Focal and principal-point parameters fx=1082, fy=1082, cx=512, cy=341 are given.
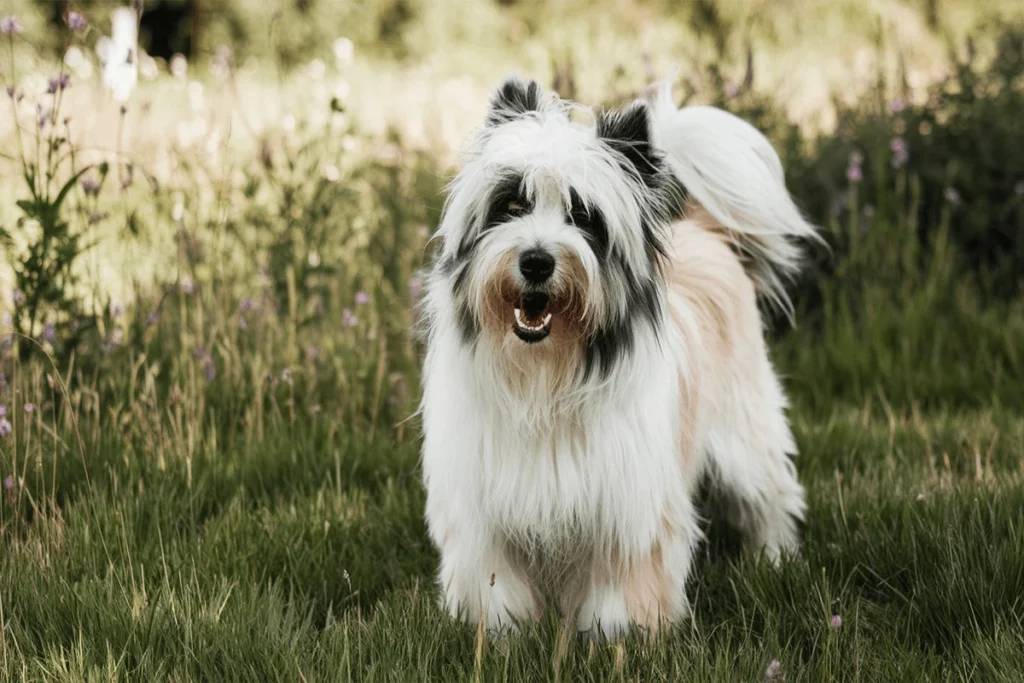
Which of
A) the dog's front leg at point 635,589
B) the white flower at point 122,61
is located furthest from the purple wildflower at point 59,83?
the dog's front leg at point 635,589

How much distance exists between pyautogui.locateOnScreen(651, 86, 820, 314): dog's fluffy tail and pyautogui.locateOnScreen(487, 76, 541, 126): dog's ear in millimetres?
764

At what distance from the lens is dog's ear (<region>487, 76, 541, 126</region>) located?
3109 millimetres

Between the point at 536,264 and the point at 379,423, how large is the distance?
199 centimetres

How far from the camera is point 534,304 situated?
9.14 feet

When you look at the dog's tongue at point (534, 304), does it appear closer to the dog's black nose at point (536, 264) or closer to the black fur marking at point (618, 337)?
the dog's black nose at point (536, 264)

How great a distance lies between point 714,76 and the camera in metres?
6.00

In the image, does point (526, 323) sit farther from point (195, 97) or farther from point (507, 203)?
point (195, 97)

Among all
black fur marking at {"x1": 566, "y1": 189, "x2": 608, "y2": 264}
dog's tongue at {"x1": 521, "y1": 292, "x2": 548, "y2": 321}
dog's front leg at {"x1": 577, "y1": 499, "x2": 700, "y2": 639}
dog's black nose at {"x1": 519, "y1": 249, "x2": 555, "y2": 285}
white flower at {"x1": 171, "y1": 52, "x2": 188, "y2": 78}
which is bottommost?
dog's front leg at {"x1": 577, "y1": 499, "x2": 700, "y2": 639}

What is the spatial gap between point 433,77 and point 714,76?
8717mm

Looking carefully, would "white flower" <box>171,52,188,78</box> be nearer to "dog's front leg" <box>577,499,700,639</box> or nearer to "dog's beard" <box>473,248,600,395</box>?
"dog's beard" <box>473,248,600,395</box>

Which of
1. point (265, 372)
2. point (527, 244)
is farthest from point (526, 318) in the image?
point (265, 372)

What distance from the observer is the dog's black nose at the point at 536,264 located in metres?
2.70

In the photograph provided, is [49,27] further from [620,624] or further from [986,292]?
[620,624]

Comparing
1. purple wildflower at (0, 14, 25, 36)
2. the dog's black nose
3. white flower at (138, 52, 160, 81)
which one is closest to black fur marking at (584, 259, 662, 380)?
the dog's black nose
